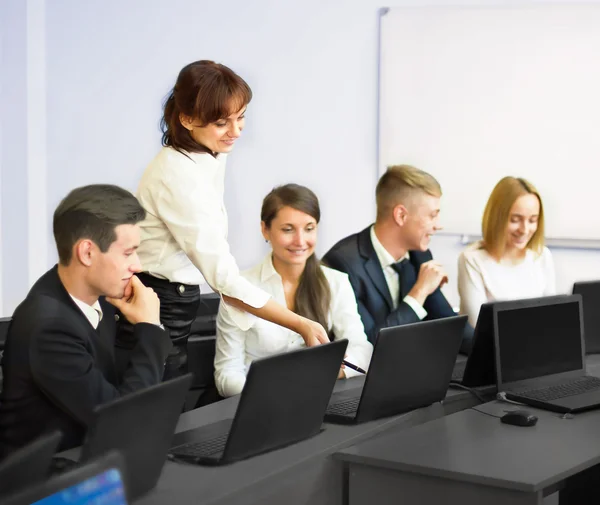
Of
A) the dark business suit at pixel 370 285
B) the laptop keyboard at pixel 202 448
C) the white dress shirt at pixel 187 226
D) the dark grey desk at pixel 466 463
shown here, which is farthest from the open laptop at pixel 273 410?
the dark business suit at pixel 370 285

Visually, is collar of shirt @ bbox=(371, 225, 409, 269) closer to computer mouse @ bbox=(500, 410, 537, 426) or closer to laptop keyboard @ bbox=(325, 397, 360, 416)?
laptop keyboard @ bbox=(325, 397, 360, 416)

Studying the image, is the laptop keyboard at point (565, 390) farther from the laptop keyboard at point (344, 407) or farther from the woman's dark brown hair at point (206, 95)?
the woman's dark brown hair at point (206, 95)

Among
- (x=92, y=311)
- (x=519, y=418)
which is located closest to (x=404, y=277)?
(x=519, y=418)

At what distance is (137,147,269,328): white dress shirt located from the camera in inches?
87.2

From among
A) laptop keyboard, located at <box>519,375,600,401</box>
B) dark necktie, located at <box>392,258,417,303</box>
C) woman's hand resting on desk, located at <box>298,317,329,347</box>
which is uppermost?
dark necktie, located at <box>392,258,417,303</box>

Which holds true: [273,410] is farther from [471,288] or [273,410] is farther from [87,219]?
[471,288]

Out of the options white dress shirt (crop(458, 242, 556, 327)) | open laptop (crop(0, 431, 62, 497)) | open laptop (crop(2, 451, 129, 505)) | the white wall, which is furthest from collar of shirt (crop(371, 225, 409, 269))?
open laptop (crop(2, 451, 129, 505))

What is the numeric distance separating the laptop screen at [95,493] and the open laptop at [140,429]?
42cm

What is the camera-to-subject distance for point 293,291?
8.91ft

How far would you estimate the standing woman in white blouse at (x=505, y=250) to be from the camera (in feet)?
10.5

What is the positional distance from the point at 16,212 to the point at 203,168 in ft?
9.73

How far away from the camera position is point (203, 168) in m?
2.26

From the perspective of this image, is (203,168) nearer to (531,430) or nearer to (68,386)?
(68,386)

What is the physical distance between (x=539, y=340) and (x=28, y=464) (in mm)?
1717
